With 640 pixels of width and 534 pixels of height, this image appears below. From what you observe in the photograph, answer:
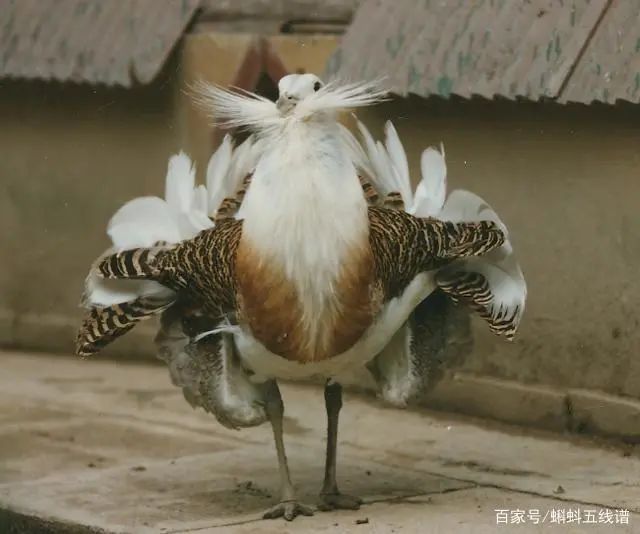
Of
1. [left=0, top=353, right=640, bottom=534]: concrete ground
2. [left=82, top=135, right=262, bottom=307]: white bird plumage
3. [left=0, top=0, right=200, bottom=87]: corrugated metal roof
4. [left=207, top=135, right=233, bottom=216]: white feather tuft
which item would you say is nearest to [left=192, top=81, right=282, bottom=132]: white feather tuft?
[left=82, top=135, right=262, bottom=307]: white bird plumage

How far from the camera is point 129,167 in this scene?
761 centimetres

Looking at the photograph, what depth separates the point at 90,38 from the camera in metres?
7.59

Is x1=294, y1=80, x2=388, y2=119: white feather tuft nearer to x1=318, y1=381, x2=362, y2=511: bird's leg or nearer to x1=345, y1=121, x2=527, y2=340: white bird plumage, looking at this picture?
x1=345, y1=121, x2=527, y2=340: white bird plumage

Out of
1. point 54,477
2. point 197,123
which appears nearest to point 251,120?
point 54,477

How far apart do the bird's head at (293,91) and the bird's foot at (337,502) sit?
49.6 inches

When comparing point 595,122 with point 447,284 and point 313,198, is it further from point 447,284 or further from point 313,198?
point 313,198

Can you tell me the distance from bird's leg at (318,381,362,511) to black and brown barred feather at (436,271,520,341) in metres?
0.50

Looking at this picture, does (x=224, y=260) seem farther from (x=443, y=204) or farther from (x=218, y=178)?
(x=443, y=204)

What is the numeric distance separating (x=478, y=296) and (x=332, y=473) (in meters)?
0.73

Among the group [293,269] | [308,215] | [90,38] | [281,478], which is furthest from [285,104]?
[90,38]

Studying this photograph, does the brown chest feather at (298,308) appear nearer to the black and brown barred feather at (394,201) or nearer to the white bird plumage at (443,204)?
the white bird plumage at (443,204)

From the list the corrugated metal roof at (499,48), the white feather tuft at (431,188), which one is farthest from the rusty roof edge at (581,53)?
the white feather tuft at (431,188)

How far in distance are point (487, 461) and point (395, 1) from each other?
197 centimetres

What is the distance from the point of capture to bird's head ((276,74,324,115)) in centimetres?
468
